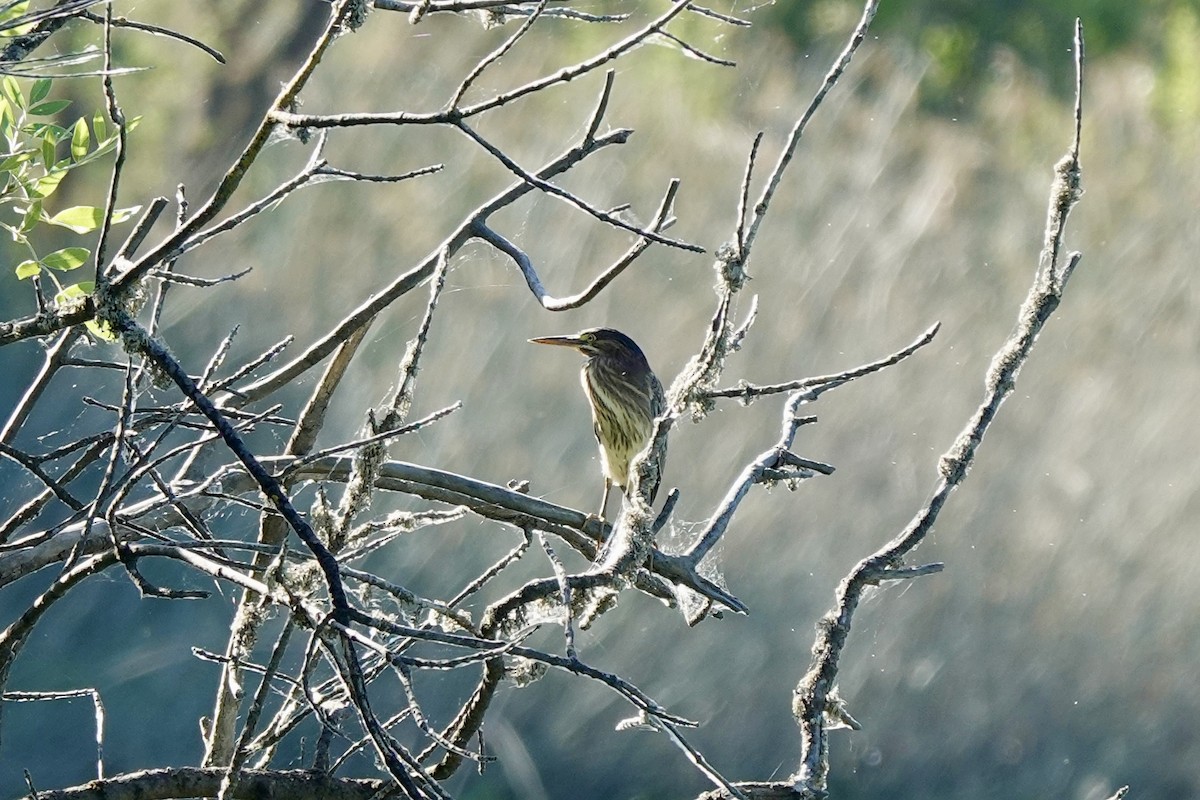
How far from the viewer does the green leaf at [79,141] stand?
57.4 inches

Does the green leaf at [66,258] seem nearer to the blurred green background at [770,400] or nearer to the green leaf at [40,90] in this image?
the green leaf at [40,90]

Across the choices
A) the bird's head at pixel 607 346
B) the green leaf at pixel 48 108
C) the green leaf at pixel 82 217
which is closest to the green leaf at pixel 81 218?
the green leaf at pixel 82 217

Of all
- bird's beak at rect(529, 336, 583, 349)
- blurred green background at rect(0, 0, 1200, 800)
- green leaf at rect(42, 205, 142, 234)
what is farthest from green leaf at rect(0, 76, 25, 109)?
blurred green background at rect(0, 0, 1200, 800)

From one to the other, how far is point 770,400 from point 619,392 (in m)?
2.42

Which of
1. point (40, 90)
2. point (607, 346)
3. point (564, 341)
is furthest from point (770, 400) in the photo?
point (40, 90)

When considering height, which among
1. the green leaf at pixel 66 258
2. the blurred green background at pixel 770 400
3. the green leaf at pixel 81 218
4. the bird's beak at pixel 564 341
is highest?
the blurred green background at pixel 770 400

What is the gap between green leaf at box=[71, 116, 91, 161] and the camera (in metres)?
1.46

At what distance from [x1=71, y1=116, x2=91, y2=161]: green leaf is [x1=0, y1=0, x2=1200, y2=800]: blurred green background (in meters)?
3.41

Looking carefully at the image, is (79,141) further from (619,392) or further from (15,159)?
(619,392)

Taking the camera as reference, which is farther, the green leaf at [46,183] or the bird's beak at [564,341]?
the bird's beak at [564,341]

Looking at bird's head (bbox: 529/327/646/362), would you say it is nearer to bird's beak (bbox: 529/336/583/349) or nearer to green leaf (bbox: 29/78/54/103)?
bird's beak (bbox: 529/336/583/349)

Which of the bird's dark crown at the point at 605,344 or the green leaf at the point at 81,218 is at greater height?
the bird's dark crown at the point at 605,344

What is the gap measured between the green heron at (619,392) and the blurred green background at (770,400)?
6.24 feet

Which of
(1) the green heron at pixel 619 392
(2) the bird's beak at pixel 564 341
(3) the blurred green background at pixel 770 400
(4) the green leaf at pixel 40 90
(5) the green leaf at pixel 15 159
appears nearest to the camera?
(5) the green leaf at pixel 15 159
